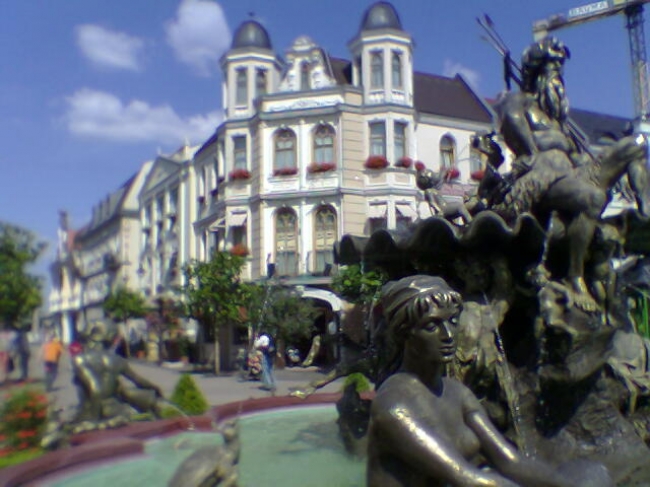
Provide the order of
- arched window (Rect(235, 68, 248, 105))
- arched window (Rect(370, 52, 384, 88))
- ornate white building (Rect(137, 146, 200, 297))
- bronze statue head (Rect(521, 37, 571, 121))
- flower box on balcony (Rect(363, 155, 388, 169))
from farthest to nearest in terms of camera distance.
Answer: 1. ornate white building (Rect(137, 146, 200, 297))
2. arched window (Rect(235, 68, 248, 105))
3. arched window (Rect(370, 52, 384, 88))
4. flower box on balcony (Rect(363, 155, 388, 169))
5. bronze statue head (Rect(521, 37, 571, 121))

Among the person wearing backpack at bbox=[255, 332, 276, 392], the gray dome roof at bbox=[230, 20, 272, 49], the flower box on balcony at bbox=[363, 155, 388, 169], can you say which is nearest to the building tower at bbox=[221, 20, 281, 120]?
the gray dome roof at bbox=[230, 20, 272, 49]

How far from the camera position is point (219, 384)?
20.3 m

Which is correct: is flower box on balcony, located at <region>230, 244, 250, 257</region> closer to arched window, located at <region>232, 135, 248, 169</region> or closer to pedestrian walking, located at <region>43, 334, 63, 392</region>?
arched window, located at <region>232, 135, 248, 169</region>

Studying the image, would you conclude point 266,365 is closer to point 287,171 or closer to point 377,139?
point 287,171

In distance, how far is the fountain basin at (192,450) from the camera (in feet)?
18.6

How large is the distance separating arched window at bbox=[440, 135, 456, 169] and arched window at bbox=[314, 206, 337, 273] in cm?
564

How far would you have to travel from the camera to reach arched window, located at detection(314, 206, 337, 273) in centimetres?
2672

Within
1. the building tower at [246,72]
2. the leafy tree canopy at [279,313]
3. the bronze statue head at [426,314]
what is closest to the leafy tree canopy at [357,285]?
the leafy tree canopy at [279,313]

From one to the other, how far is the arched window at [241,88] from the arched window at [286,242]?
5.61 m

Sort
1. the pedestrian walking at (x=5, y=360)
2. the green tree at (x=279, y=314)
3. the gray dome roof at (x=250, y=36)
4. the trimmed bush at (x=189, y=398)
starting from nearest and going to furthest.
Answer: the trimmed bush at (x=189, y=398), the pedestrian walking at (x=5, y=360), the green tree at (x=279, y=314), the gray dome roof at (x=250, y=36)

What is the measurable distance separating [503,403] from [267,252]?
22.2 meters

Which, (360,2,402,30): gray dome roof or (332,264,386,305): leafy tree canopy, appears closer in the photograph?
(332,264,386,305): leafy tree canopy

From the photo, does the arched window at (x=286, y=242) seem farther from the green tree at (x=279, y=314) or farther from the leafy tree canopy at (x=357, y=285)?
the leafy tree canopy at (x=357, y=285)

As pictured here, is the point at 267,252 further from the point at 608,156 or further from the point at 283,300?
the point at 608,156
